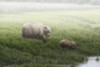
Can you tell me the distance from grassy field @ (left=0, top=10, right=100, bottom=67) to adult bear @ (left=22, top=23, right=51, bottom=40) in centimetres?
18

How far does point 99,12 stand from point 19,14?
3.36 meters

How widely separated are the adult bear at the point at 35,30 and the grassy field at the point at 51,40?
18 cm

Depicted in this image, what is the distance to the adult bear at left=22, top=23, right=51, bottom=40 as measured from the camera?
9227 millimetres

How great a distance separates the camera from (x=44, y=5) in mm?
10375

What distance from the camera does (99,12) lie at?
10875mm

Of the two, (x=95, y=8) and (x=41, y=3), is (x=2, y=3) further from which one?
(x=95, y=8)

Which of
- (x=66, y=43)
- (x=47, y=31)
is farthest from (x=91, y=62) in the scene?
(x=47, y=31)

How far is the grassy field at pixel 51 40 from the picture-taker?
8.63 meters

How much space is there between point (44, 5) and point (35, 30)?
1405 millimetres

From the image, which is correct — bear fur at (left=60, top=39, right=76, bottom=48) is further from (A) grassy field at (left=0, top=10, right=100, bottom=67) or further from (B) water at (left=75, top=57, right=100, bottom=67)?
(B) water at (left=75, top=57, right=100, bottom=67)

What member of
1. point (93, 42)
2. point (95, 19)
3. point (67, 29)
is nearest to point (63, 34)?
point (67, 29)

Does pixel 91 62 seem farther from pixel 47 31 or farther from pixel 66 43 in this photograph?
pixel 47 31

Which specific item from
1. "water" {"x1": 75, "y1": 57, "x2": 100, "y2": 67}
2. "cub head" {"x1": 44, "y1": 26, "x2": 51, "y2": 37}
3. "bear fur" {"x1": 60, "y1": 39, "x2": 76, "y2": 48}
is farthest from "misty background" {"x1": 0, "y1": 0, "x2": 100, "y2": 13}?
"water" {"x1": 75, "y1": 57, "x2": 100, "y2": 67}

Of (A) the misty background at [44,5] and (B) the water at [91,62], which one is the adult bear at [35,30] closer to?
(A) the misty background at [44,5]
